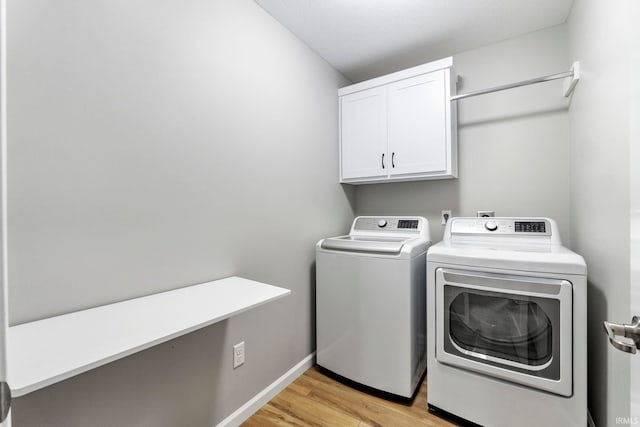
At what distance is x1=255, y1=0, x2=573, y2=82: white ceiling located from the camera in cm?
166

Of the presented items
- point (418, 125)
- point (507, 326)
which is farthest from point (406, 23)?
point (507, 326)

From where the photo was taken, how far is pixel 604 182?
120 centimetres

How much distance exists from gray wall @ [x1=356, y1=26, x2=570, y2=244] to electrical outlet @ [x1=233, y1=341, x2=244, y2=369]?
1.67 m

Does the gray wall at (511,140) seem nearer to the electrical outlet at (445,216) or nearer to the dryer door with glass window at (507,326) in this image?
the electrical outlet at (445,216)

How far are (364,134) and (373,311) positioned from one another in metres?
1.37

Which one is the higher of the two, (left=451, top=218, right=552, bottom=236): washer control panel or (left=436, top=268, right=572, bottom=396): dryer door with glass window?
(left=451, top=218, right=552, bottom=236): washer control panel

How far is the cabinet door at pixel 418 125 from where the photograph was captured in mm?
1943

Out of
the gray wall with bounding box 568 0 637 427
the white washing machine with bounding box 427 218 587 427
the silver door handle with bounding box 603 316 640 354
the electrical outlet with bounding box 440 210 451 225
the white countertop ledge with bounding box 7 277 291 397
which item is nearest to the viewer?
the silver door handle with bounding box 603 316 640 354

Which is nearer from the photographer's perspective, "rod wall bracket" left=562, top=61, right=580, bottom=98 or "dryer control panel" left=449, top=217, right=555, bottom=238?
"rod wall bracket" left=562, top=61, right=580, bottom=98

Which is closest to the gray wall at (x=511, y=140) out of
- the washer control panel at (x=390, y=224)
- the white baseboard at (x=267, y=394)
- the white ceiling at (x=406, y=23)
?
the white ceiling at (x=406, y=23)

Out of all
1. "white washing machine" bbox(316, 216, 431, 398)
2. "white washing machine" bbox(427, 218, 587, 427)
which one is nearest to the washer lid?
"white washing machine" bbox(316, 216, 431, 398)

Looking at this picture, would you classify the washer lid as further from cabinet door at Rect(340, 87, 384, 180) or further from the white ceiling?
the white ceiling

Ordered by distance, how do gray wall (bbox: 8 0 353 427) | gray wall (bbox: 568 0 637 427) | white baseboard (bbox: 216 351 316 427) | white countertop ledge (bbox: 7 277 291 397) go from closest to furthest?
white countertop ledge (bbox: 7 277 291 397) → gray wall (bbox: 8 0 353 427) → gray wall (bbox: 568 0 637 427) → white baseboard (bbox: 216 351 316 427)

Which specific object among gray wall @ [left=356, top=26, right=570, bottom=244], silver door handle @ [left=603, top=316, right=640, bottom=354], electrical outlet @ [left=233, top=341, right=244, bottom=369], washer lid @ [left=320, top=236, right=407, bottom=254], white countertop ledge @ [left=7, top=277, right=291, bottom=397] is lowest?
electrical outlet @ [left=233, top=341, right=244, bottom=369]
